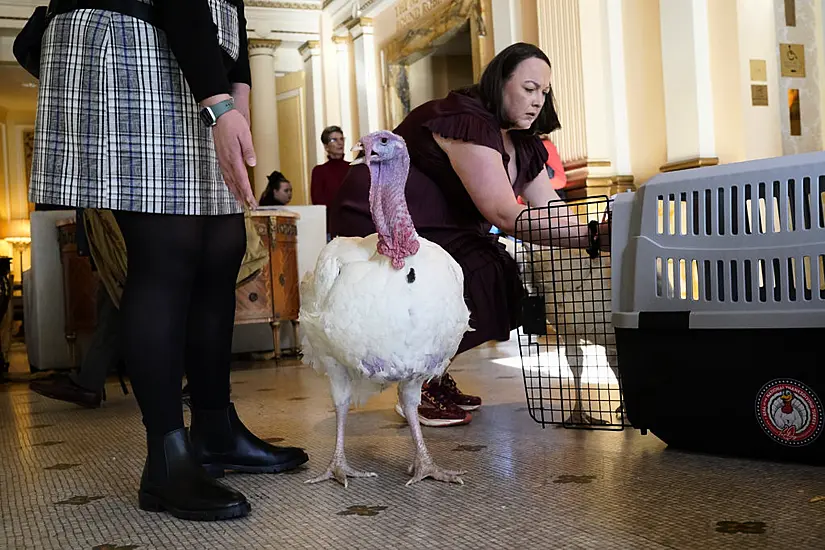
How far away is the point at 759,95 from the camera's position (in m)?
5.65

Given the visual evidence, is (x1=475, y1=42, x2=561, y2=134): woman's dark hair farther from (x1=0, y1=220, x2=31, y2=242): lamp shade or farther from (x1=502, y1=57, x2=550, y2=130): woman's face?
(x1=0, y1=220, x2=31, y2=242): lamp shade

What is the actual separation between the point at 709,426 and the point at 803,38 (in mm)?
4720

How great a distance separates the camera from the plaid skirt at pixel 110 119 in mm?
1669

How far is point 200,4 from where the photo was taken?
5.35ft

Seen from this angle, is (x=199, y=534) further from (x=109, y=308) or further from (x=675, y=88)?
(x=675, y=88)

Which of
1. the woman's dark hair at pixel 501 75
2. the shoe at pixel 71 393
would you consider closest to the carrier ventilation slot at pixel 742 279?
the woman's dark hair at pixel 501 75

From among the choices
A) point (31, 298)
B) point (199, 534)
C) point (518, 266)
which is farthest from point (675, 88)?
point (199, 534)

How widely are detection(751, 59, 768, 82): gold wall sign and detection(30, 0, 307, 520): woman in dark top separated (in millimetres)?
4661

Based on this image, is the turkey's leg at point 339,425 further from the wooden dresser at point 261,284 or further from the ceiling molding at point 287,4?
the ceiling molding at point 287,4

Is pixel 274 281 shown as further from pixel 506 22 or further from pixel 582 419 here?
pixel 506 22

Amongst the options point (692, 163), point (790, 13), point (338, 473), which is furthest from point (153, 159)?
point (790, 13)

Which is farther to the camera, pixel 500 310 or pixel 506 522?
pixel 500 310

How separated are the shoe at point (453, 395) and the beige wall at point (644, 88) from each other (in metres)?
3.72

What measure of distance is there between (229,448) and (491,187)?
0.97 metres
